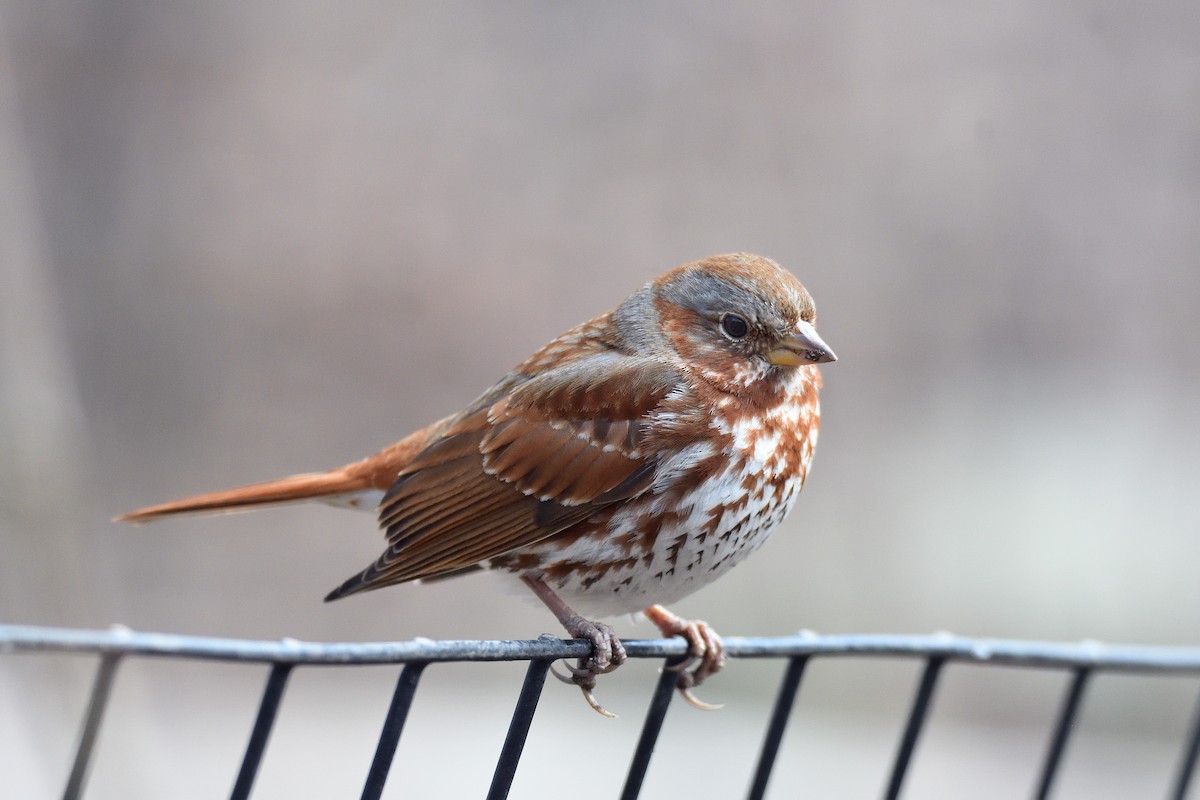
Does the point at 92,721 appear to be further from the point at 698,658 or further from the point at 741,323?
the point at 741,323

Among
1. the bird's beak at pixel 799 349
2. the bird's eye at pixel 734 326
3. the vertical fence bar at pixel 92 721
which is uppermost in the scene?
the bird's eye at pixel 734 326

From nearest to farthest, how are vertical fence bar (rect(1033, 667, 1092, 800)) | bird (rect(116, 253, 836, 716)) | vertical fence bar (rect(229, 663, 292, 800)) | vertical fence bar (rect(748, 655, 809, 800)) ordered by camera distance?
1. vertical fence bar (rect(229, 663, 292, 800))
2. vertical fence bar (rect(748, 655, 809, 800))
3. vertical fence bar (rect(1033, 667, 1092, 800))
4. bird (rect(116, 253, 836, 716))

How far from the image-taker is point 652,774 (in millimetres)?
5566

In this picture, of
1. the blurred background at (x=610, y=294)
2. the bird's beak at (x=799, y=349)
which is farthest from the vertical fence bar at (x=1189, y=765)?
the blurred background at (x=610, y=294)

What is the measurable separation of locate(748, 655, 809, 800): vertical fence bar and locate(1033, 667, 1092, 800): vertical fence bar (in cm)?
58

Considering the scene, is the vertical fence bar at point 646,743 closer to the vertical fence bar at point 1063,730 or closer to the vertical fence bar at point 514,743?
the vertical fence bar at point 514,743

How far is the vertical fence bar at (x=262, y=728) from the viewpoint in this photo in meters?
1.49

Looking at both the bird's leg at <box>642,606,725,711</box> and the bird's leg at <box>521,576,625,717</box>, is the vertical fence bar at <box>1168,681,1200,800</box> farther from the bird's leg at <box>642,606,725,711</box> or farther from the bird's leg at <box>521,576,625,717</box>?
the bird's leg at <box>521,576,625,717</box>

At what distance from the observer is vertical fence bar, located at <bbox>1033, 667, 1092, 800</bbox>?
2418mm

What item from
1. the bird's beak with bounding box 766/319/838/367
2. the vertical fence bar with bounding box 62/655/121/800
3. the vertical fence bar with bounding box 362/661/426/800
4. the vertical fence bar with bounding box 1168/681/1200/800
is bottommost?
the vertical fence bar with bounding box 62/655/121/800

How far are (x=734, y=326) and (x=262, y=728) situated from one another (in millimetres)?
1741

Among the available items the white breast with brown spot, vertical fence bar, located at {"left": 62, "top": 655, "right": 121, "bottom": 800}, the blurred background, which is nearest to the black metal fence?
vertical fence bar, located at {"left": 62, "top": 655, "right": 121, "bottom": 800}

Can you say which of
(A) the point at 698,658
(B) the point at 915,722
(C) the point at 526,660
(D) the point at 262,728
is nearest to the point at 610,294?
(A) the point at 698,658

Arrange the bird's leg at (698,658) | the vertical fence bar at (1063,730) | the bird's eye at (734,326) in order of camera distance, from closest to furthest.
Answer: the vertical fence bar at (1063,730) < the bird's leg at (698,658) < the bird's eye at (734,326)
